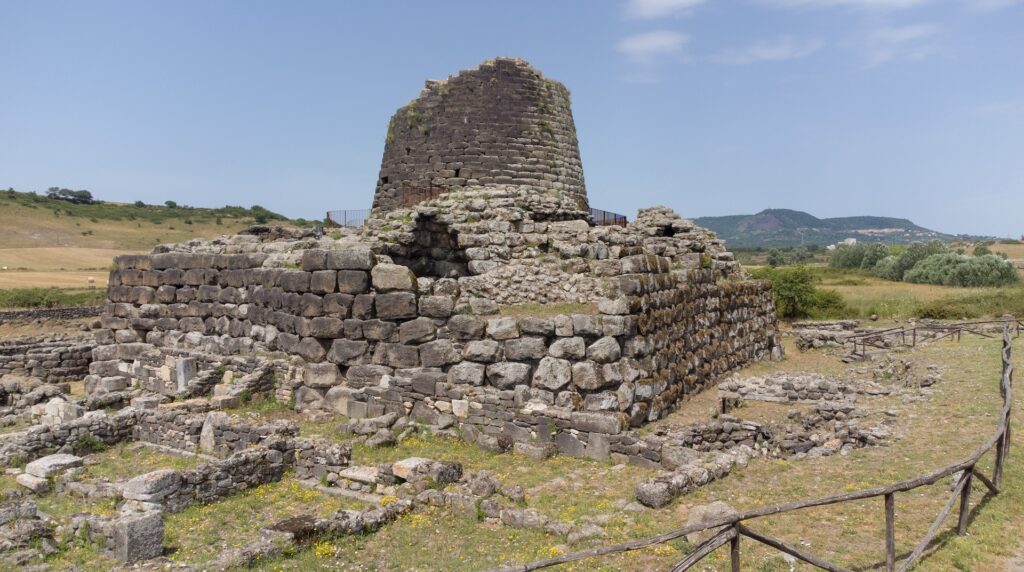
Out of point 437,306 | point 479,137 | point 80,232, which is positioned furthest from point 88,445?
point 80,232

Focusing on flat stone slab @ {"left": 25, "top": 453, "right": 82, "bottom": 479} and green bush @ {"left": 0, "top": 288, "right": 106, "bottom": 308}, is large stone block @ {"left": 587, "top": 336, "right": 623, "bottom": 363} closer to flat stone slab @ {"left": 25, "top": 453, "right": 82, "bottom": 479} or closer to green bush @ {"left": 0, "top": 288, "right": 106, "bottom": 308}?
flat stone slab @ {"left": 25, "top": 453, "right": 82, "bottom": 479}

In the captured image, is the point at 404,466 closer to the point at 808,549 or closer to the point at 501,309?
the point at 501,309

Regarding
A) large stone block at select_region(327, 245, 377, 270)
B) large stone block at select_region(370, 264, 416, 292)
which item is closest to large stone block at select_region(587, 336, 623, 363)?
large stone block at select_region(370, 264, 416, 292)

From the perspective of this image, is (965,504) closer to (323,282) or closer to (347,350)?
(347,350)

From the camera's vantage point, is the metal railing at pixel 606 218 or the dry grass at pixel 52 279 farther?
the dry grass at pixel 52 279

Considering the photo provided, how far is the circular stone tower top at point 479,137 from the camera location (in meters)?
14.9

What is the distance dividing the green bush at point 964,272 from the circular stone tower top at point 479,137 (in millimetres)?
45717

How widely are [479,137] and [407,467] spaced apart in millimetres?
8664

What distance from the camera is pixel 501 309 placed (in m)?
11.1

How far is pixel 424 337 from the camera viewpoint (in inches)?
428

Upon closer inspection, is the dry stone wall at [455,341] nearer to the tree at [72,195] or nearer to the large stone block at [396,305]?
the large stone block at [396,305]

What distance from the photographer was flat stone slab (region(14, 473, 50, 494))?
8.39 m

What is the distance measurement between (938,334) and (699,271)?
15429 mm

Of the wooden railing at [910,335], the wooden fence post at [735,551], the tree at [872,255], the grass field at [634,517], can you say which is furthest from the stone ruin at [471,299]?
the tree at [872,255]
